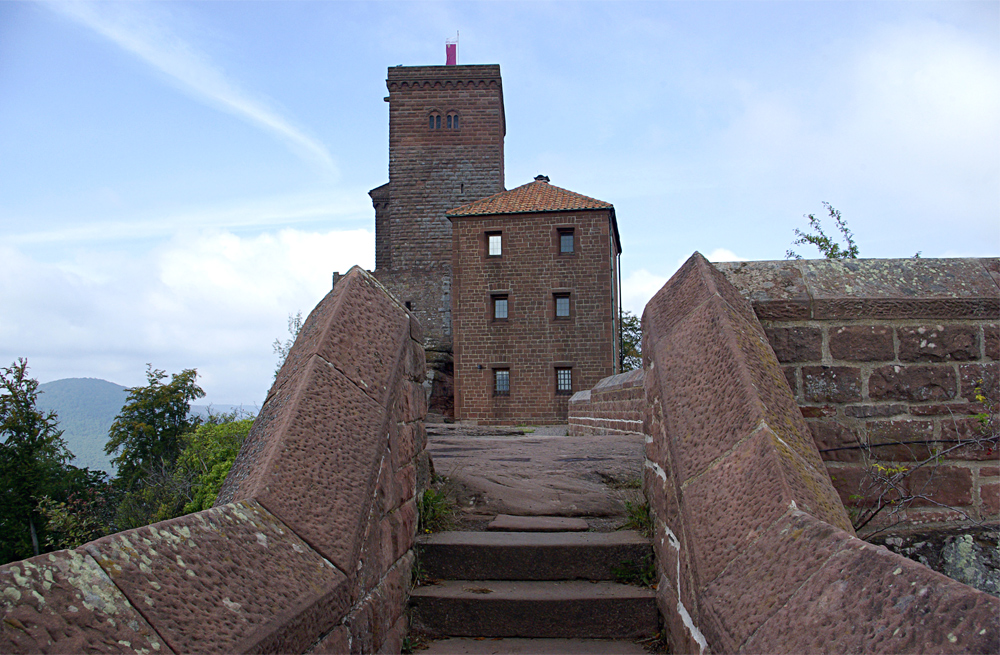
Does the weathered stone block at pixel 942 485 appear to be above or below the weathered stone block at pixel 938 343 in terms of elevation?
below

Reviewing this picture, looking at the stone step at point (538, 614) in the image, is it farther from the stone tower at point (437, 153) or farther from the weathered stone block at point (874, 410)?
the stone tower at point (437, 153)

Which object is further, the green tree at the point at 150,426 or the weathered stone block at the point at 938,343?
the green tree at the point at 150,426

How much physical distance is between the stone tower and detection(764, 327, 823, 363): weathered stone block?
27.5 meters

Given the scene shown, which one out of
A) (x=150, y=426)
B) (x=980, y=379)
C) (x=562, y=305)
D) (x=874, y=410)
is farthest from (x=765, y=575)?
(x=150, y=426)

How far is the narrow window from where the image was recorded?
25.0m

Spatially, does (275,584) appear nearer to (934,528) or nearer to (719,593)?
(719,593)

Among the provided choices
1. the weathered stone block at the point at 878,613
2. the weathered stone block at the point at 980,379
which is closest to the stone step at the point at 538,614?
the weathered stone block at the point at 878,613

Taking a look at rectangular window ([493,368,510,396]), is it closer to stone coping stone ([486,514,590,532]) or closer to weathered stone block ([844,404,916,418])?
stone coping stone ([486,514,590,532])

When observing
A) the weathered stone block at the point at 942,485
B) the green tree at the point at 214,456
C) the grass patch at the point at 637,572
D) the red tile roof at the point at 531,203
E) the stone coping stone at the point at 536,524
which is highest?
the red tile roof at the point at 531,203

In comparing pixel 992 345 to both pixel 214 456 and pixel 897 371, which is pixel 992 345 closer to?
pixel 897 371

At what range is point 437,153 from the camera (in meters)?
Result: 31.0

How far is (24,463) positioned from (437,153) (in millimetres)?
20868

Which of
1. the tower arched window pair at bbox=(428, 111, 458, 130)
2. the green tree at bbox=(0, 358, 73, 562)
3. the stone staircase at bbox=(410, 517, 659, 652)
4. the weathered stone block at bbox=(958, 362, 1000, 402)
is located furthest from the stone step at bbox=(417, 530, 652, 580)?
the tower arched window pair at bbox=(428, 111, 458, 130)

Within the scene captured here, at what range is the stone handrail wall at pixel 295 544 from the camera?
→ 1.25 m
